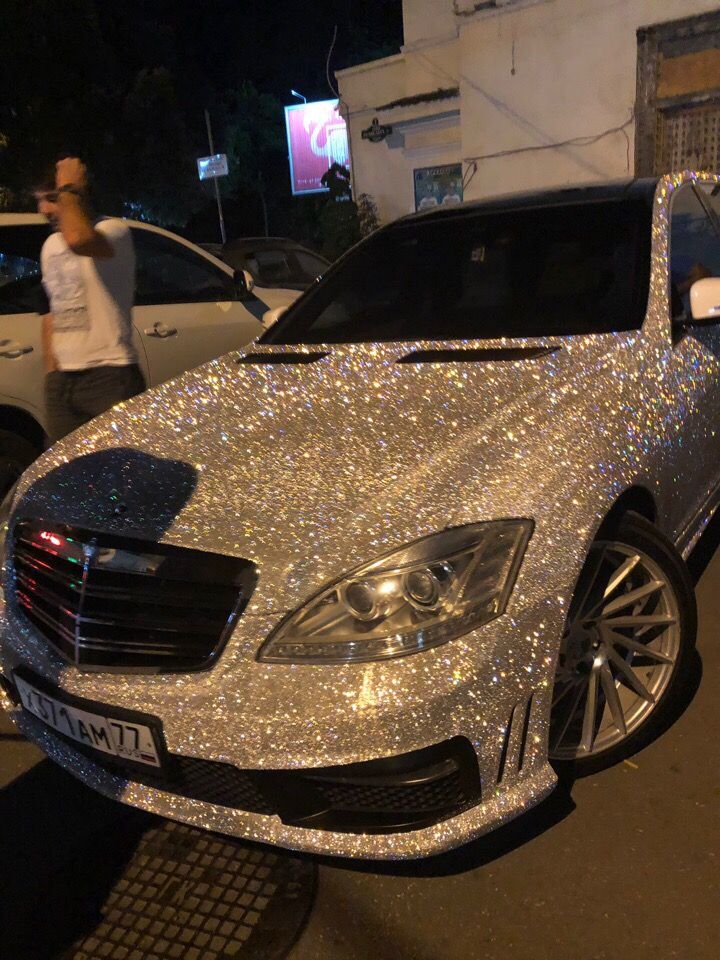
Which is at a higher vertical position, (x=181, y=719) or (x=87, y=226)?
(x=87, y=226)

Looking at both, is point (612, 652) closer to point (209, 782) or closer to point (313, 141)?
point (209, 782)

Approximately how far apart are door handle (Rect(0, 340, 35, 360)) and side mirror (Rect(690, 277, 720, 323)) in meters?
3.22

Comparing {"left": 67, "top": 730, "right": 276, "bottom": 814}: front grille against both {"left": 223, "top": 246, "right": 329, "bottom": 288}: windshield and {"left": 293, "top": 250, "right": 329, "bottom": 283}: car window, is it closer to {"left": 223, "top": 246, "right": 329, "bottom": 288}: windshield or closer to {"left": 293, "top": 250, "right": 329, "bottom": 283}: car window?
{"left": 223, "top": 246, "right": 329, "bottom": 288}: windshield

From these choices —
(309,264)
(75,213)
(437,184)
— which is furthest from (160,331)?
(437,184)

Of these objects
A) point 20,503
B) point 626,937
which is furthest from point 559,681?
point 20,503

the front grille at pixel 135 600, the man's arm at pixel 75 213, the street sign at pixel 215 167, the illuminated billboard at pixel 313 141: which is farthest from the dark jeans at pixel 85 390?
the illuminated billboard at pixel 313 141

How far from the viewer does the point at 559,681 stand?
2186 millimetres

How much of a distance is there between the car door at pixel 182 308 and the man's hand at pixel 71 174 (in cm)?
143

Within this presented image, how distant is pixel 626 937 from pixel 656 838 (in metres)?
0.34

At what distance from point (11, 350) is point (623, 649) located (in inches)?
131

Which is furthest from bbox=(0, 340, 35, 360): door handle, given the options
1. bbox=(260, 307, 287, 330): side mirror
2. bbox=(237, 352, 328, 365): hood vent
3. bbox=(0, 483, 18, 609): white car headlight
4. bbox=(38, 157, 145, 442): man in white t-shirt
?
bbox=(0, 483, 18, 609): white car headlight

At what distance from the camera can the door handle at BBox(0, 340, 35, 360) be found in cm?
421

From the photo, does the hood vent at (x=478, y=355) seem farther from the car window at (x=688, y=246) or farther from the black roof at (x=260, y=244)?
the black roof at (x=260, y=244)

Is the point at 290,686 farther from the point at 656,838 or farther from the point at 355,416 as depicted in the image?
the point at 656,838
